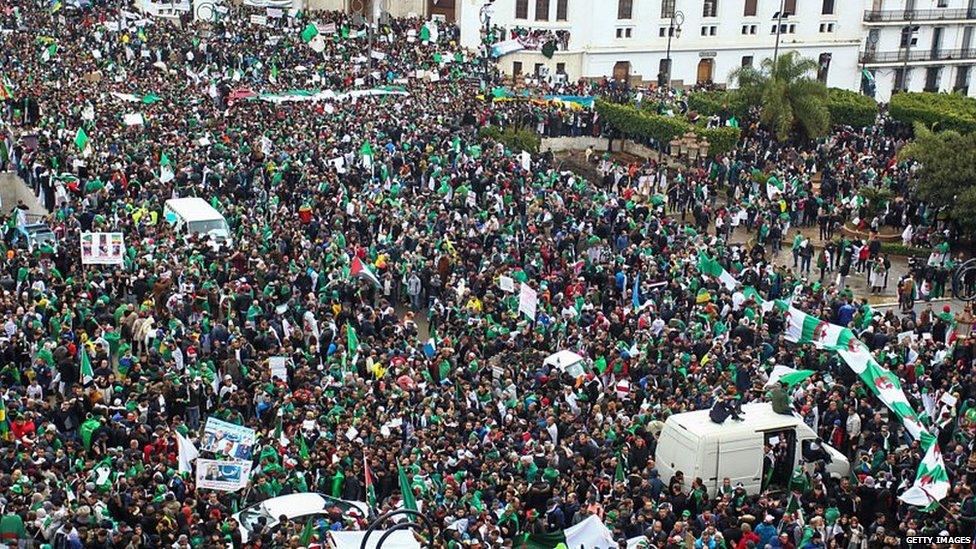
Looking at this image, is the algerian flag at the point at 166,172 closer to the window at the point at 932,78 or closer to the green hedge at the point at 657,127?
the green hedge at the point at 657,127

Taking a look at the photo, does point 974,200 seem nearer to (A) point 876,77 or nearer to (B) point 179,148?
(B) point 179,148

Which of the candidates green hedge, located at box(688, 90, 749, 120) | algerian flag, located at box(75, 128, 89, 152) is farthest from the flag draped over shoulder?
green hedge, located at box(688, 90, 749, 120)

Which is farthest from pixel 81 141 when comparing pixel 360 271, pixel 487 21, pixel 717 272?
pixel 487 21

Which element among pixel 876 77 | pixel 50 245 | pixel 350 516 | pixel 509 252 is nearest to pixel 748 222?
pixel 509 252

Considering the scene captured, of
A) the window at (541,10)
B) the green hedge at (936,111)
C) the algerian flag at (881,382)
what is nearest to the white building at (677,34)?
the window at (541,10)

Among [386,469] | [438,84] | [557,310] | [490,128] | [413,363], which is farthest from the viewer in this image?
[438,84]

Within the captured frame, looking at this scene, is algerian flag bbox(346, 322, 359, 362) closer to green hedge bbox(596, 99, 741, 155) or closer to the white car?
the white car
